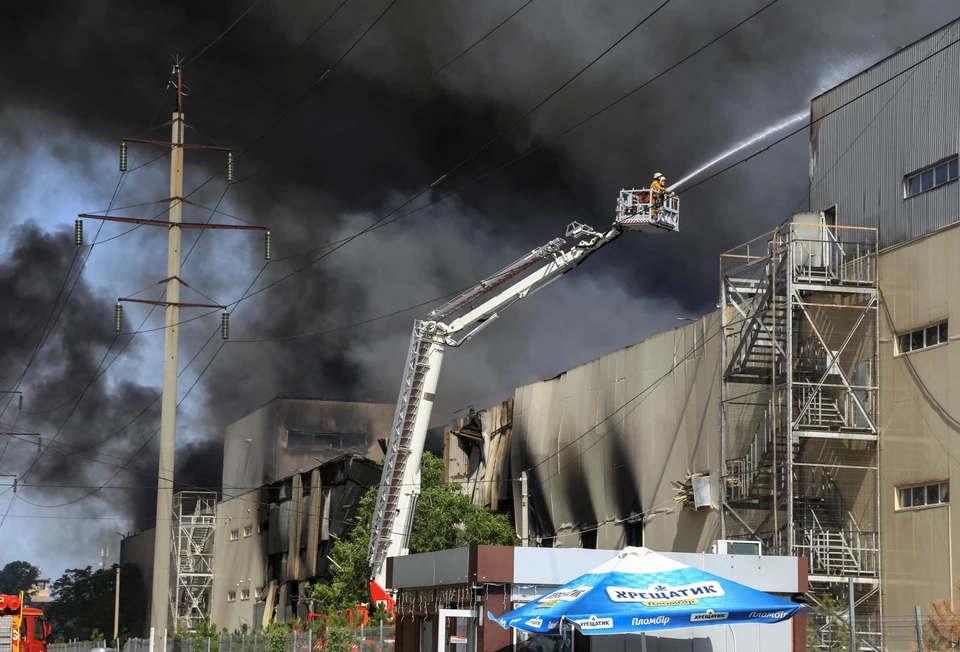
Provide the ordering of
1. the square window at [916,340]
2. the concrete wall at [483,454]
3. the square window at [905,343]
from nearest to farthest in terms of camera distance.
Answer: the square window at [916,340], the square window at [905,343], the concrete wall at [483,454]

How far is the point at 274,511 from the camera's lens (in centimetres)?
7681

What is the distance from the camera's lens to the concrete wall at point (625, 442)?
42.0 meters

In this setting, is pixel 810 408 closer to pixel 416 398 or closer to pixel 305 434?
pixel 416 398

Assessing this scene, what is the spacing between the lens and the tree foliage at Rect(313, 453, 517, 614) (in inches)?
1960

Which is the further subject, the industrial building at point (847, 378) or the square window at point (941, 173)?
the square window at point (941, 173)

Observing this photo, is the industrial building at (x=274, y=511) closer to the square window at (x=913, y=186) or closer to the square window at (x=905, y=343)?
the square window at (x=905, y=343)

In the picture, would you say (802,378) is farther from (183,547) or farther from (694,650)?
(183,547)

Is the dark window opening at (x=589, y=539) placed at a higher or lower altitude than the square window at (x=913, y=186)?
lower

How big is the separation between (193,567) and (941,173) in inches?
2623

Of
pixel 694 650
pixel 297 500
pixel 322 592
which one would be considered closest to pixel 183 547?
pixel 297 500

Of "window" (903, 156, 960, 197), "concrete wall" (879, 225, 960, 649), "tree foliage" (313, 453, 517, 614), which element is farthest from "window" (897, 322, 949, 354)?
"tree foliage" (313, 453, 517, 614)

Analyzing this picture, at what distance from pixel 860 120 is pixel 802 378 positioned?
26.9ft

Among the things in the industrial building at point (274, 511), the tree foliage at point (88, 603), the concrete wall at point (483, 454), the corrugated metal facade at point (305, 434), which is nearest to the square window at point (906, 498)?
the concrete wall at point (483, 454)

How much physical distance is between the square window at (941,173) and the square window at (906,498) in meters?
8.53
